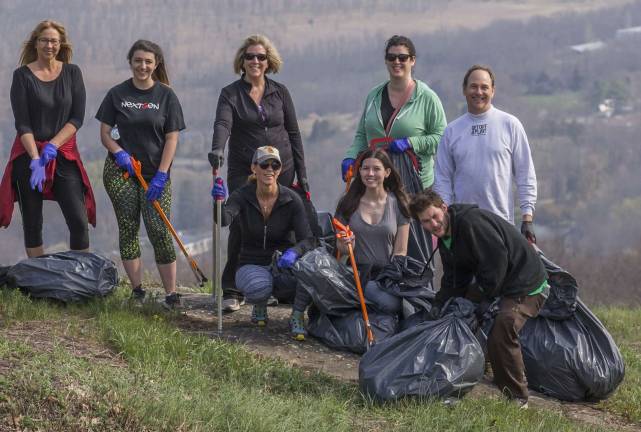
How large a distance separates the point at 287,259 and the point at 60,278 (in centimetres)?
156

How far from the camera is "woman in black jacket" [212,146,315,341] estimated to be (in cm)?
652

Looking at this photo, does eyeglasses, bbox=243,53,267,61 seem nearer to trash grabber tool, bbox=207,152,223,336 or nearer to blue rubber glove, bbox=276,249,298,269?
trash grabber tool, bbox=207,152,223,336

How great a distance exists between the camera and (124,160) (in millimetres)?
6582

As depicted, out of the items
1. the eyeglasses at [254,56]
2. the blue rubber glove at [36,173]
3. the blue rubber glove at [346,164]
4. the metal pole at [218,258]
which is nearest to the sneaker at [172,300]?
the metal pole at [218,258]

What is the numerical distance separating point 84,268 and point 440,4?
151819 millimetres

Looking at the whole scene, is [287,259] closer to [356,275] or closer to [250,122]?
[356,275]

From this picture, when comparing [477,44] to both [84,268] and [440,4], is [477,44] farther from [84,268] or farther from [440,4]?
[84,268]

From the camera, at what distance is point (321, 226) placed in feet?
23.2

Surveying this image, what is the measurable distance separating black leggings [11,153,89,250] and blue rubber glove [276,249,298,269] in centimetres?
151

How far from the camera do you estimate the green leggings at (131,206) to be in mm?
6738

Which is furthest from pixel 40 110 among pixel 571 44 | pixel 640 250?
pixel 571 44

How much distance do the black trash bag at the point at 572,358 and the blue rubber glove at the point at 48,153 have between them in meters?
3.27

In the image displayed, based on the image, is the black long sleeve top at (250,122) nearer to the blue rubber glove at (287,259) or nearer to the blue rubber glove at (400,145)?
the blue rubber glove at (400,145)

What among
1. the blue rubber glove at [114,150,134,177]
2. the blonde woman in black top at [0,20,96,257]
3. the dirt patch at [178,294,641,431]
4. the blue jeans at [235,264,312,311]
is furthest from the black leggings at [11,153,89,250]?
the blue jeans at [235,264,312,311]
